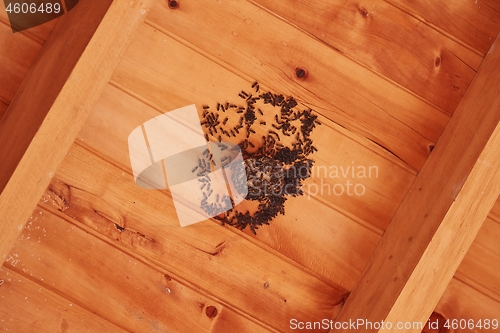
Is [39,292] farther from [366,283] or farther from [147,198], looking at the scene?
[366,283]

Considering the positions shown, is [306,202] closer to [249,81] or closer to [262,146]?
[262,146]

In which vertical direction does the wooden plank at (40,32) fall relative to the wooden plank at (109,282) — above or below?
above

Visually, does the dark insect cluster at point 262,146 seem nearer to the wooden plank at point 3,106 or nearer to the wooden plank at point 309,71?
the wooden plank at point 309,71

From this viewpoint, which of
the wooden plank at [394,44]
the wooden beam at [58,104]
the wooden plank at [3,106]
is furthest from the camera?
the wooden plank at [394,44]

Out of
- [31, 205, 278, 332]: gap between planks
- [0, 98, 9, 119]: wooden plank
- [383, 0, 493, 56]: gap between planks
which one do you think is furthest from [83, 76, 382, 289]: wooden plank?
[383, 0, 493, 56]: gap between planks

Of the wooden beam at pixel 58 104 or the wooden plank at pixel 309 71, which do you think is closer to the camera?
the wooden beam at pixel 58 104

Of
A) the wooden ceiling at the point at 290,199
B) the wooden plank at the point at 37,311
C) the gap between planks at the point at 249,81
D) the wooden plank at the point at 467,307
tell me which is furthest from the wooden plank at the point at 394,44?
the wooden plank at the point at 37,311

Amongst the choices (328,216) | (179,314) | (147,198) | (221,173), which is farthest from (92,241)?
(328,216)
